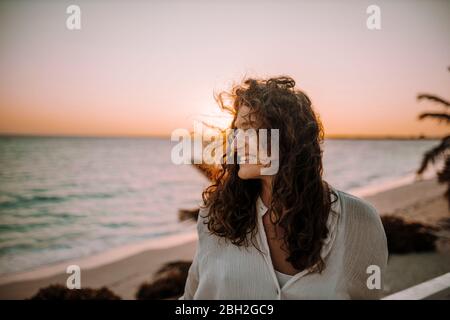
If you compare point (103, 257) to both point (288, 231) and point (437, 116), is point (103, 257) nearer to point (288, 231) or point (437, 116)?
point (437, 116)

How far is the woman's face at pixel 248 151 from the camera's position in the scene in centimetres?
156

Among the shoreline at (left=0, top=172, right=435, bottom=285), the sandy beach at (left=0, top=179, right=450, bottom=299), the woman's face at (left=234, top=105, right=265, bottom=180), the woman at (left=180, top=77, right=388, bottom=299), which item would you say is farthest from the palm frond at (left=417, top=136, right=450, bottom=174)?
the woman's face at (left=234, top=105, right=265, bottom=180)

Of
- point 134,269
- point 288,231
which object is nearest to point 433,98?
point 134,269

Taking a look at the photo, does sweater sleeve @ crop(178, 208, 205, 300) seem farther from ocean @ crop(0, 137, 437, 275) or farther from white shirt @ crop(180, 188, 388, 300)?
ocean @ crop(0, 137, 437, 275)

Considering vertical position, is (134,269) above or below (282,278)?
below

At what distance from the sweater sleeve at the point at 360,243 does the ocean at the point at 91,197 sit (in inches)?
12.8

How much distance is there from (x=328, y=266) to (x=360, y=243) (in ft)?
0.50

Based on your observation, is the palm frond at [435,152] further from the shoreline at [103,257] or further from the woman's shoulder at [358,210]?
the woman's shoulder at [358,210]

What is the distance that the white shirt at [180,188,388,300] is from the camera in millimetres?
1497

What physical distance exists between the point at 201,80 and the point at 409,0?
66.9 inches

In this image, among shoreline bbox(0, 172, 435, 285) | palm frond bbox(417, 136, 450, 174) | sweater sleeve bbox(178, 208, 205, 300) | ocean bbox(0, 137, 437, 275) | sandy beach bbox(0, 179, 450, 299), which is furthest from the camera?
ocean bbox(0, 137, 437, 275)

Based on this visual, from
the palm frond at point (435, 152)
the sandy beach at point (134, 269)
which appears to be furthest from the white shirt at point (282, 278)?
the palm frond at point (435, 152)

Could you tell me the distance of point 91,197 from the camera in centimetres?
1973

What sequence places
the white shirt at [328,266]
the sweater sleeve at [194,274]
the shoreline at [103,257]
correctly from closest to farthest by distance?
1. the white shirt at [328,266]
2. the sweater sleeve at [194,274]
3. the shoreline at [103,257]
